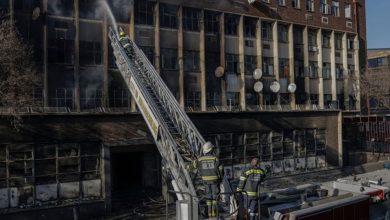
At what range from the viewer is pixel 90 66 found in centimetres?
1952

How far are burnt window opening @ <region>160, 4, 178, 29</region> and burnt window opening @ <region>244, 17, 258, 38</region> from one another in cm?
516

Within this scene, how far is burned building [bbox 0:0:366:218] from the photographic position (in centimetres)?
1723

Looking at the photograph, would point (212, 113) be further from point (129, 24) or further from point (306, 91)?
point (306, 91)

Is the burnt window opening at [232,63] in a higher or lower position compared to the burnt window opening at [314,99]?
higher

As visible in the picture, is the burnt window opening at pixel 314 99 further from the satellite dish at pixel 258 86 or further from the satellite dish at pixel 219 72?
the satellite dish at pixel 219 72

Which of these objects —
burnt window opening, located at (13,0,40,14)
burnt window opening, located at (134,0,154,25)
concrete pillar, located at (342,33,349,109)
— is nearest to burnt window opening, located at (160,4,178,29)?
burnt window opening, located at (134,0,154,25)

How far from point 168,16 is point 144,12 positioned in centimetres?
143

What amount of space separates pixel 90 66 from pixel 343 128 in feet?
64.5

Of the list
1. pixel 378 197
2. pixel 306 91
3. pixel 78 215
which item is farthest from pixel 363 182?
pixel 306 91

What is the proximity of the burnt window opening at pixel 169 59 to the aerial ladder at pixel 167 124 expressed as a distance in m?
5.30

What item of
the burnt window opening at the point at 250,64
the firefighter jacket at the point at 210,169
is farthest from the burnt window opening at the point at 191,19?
the firefighter jacket at the point at 210,169

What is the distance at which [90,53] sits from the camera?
64.2 ft

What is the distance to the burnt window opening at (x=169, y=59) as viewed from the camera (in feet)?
71.5

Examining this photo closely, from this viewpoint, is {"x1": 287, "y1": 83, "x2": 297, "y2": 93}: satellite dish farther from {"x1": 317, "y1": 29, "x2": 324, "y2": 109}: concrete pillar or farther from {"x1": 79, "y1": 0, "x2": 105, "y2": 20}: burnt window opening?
{"x1": 79, "y1": 0, "x2": 105, "y2": 20}: burnt window opening
